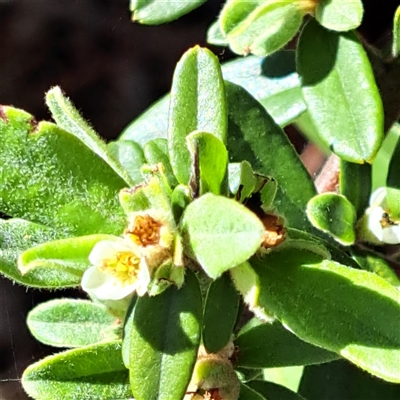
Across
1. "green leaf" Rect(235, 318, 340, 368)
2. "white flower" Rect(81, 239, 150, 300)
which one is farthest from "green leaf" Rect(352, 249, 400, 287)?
"white flower" Rect(81, 239, 150, 300)

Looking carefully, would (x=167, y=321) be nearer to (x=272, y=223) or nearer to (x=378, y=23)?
(x=272, y=223)

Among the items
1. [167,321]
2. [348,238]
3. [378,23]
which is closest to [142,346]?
[167,321]

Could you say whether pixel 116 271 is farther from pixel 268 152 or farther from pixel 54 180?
pixel 268 152

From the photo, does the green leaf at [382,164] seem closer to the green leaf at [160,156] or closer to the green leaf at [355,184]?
the green leaf at [355,184]

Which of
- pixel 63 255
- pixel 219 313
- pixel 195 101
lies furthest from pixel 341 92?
pixel 63 255

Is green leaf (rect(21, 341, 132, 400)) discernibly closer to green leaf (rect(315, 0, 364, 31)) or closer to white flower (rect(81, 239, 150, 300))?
white flower (rect(81, 239, 150, 300))
